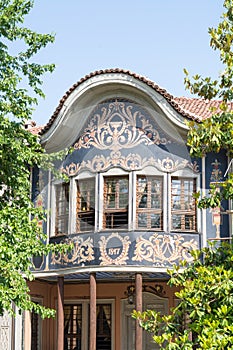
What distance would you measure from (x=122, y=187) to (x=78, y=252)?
1872 mm

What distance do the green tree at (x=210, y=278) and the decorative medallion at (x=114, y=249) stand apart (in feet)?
16.9

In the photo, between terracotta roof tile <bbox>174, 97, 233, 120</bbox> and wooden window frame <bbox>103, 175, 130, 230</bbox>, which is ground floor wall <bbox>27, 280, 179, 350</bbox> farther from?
terracotta roof tile <bbox>174, 97, 233, 120</bbox>

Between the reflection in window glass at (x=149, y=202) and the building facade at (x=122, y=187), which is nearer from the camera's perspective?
the building facade at (x=122, y=187)

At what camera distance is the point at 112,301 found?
69.6ft

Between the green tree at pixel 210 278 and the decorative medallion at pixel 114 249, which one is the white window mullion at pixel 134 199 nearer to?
the decorative medallion at pixel 114 249

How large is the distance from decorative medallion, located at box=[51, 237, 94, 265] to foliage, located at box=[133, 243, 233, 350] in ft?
21.1

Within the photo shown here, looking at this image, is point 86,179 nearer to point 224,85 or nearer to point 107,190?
point 107,190

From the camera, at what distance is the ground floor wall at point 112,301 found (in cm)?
2062

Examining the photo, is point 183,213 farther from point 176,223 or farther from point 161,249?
point 161,249

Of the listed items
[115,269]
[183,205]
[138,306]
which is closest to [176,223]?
[183,205]

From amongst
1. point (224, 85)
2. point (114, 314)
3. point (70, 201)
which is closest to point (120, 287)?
point (114, 314)

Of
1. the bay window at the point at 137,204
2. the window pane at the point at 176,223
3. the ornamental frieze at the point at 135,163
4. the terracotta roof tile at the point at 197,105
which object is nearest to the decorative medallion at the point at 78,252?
the bay window at the point at 137,204

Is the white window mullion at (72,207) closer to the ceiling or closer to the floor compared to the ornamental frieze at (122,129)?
closer to the floor

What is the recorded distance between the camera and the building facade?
59.7 ft
